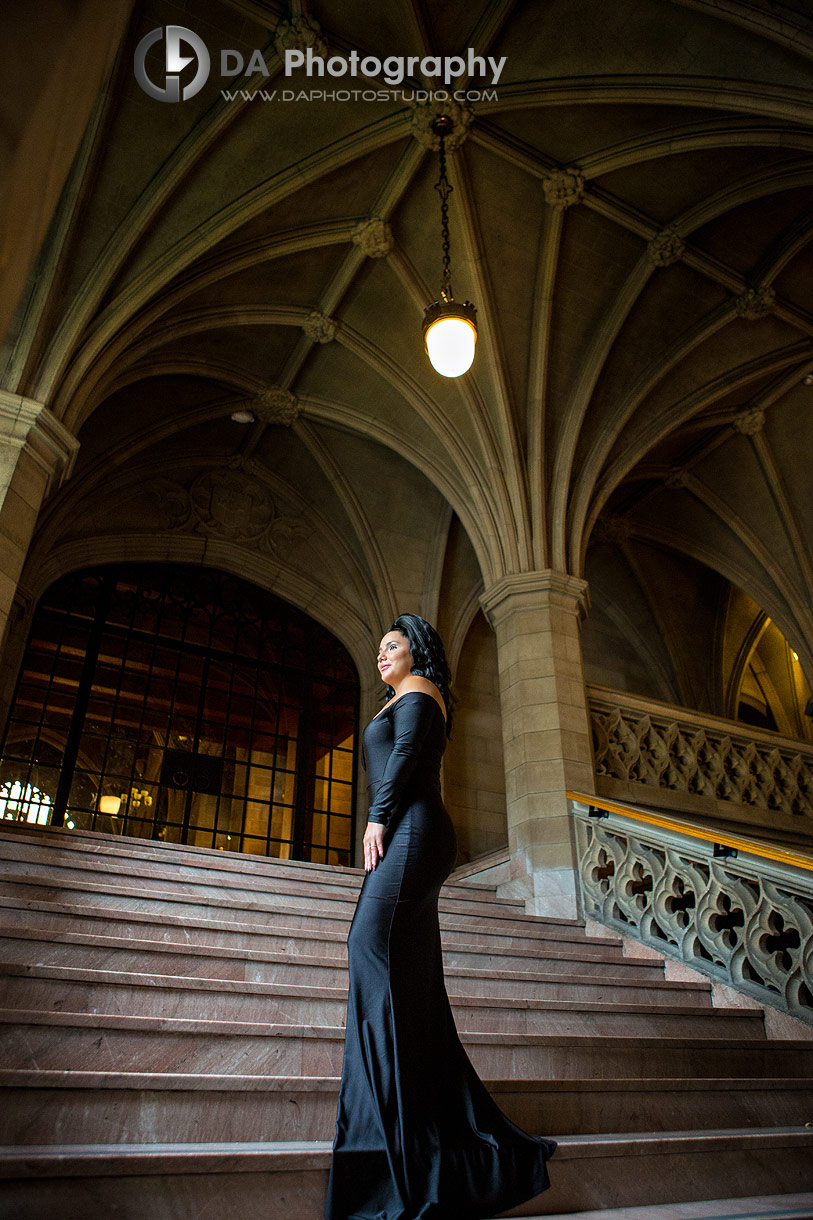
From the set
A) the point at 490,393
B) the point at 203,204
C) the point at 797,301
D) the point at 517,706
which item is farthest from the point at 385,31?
the point at 517,706

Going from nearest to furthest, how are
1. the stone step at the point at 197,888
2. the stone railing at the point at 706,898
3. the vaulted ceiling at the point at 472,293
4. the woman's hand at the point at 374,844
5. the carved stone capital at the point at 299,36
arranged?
the woman's hand at the point at 374,844
the stone step at the point at 197,888
the stone railing at the point at 706,898
the carved stone capital at the point at 299,36
the vaulted ceiling at the point at 472,293

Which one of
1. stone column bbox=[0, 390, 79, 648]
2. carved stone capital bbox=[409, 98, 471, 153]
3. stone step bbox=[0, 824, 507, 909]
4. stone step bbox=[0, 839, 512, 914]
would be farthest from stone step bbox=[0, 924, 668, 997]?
carved stone capital bbox=[409, 98, 471, 153]

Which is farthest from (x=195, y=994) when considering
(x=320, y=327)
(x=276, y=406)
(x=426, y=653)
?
(x=276, y=406)

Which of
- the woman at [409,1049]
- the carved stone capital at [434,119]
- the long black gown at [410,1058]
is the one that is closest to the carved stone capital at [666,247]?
the carved stone capital at [434,119]

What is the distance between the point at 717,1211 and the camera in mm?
2164

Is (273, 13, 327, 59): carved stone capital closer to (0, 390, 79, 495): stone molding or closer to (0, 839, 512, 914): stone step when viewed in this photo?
(0, 390, 79, 495): stone molding

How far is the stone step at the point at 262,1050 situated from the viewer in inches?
98.2

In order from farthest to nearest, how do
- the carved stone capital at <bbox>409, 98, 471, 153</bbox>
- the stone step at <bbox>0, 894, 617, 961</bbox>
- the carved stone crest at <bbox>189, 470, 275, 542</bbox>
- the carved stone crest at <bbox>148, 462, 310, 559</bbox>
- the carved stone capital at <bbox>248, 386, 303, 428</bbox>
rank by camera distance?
the carved stone crest at <bbox>189, 470, 275, 542</bbox>, the carved stone crest at <bbox>148, 462, 310, 559</bbox>, the carved stone capital at <bbox>248, 386, 303, 428</bbox>, the carved stone capital at <bbox>409, 98, 471, 153</bbox>, the stone step at <bbox>0, 894, 617, 961</bbox>

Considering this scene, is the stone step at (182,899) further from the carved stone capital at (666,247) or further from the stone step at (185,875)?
the carved stone capital at (666,247)

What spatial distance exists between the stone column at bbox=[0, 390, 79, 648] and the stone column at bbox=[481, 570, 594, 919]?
4.29 m

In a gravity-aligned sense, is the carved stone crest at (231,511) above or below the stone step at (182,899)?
above

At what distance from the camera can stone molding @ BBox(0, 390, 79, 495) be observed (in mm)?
6094

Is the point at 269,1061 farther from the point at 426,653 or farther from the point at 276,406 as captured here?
the point at 276,406

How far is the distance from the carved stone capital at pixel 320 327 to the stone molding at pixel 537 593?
340cm
